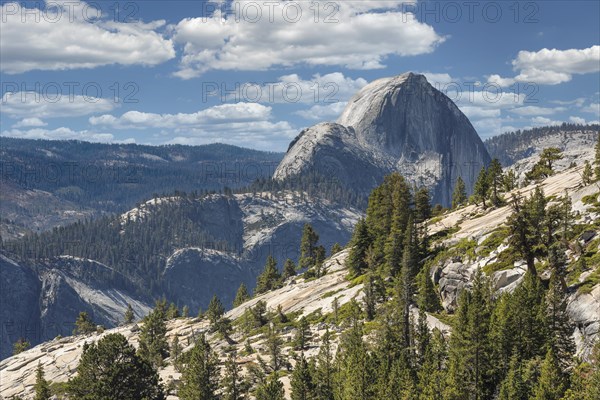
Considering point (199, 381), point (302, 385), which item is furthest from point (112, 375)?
point (302, 385)

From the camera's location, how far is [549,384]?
150ft

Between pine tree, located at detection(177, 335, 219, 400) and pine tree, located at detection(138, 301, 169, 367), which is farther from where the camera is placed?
pine tree, located at detection(138, 301, 169, 367)

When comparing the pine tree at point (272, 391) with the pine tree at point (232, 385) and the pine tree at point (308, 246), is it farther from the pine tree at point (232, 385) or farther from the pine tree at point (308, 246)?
the pine tree at point (308, 246)

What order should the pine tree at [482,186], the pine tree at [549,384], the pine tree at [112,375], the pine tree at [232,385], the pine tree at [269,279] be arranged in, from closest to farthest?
1. the pine tree at [549,384]
2. the pine tree at [112,375]
3. the pine tree at [232,385]
4. the pine tree at [482,186]
5. the pine tree at [269,279]

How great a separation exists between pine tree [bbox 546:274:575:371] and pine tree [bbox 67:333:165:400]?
148 ft

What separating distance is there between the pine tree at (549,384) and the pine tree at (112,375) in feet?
140

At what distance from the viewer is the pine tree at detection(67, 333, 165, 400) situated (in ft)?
198

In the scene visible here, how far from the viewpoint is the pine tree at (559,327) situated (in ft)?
170

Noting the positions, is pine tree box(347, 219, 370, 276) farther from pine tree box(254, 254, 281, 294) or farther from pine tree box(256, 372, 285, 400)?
pine tree box(256, 372, 285, 400)

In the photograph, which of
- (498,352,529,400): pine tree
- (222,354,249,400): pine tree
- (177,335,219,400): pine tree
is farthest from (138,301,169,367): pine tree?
(498,352,529,400): pine tree

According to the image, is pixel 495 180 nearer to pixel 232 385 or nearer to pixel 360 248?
pixel 360 248

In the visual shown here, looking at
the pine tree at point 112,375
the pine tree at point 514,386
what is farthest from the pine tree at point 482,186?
the pine tree at point 112,375

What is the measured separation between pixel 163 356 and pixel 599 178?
7827 cm

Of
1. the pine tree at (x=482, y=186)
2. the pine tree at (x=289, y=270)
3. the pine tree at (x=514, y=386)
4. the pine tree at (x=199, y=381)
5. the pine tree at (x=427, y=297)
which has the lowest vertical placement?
the pine tree at (x=289, y=270)
